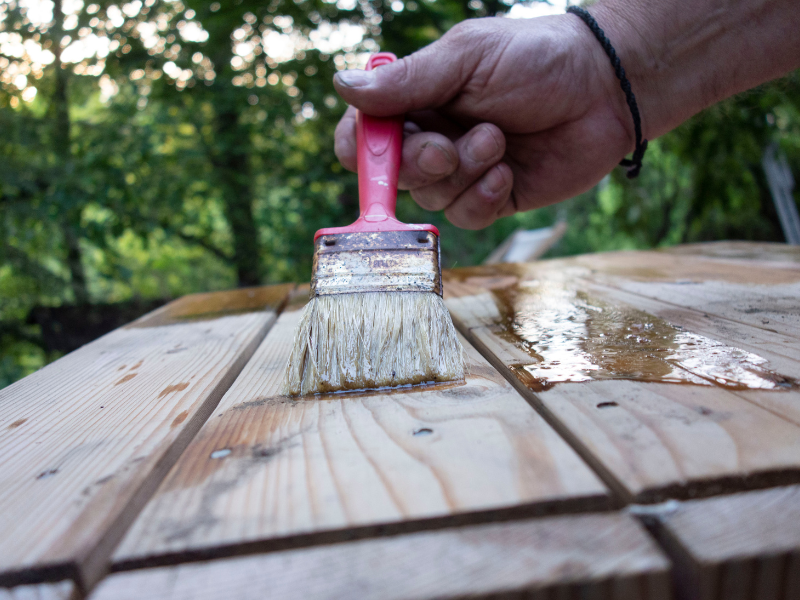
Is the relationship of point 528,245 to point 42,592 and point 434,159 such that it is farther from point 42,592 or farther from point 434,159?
point 42,592

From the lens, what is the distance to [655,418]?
2.34 ft

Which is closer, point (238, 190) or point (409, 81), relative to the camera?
point (409, 81)

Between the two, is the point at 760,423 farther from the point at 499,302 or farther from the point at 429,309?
the point at 499,302

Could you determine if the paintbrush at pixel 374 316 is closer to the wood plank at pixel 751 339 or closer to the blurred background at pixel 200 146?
the wood plank at pixel 751 339

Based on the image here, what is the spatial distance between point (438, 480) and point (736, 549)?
28 centimetres

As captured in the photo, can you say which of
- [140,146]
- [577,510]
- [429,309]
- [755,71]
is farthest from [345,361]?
[140,146]

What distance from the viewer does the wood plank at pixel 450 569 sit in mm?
467

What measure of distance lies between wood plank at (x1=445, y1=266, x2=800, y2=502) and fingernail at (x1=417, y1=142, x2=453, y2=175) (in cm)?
96

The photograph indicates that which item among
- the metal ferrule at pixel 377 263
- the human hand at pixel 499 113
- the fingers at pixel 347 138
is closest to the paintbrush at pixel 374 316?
the metal ferrule at pixel 377 263

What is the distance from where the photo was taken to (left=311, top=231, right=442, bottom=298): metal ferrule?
1.18 meters

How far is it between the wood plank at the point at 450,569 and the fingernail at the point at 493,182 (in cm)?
174

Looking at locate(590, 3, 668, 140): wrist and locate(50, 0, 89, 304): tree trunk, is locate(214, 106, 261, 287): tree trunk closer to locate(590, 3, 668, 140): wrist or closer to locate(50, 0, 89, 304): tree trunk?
locate(50, 0, 89, 304): tree trunk

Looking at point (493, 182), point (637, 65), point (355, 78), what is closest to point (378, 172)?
point (355, 78)

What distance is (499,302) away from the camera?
1.64 m
